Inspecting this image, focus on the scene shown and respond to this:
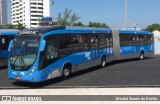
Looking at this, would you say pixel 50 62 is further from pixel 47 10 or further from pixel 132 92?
pixel 47 10

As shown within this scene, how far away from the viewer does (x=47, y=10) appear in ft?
482

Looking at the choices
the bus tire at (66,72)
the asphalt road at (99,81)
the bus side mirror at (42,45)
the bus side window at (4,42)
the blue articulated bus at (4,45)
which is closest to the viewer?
the bus side mirror at (42,45)

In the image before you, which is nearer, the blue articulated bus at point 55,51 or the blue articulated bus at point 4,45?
the blue articulated bus at point 55,51

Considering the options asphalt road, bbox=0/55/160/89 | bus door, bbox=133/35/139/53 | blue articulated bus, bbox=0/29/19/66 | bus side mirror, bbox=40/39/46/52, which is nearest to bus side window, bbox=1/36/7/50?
blue articulated bus, bbox=0/29/19/66

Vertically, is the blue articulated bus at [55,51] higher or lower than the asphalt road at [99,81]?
higher

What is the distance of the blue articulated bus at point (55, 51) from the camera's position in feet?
44.1

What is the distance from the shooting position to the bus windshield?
13.5 m

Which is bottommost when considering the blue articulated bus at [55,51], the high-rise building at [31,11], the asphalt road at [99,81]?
the asphalt road at [99,81]

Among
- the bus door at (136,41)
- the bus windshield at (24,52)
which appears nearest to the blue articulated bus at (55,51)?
the bus windshield at (24,52)

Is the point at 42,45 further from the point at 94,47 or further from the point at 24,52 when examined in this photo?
the point at 94,47

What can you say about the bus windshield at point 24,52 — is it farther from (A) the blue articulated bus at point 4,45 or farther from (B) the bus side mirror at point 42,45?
(A) the blue articulated bus at point 4,45

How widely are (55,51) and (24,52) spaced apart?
1586 millimetres

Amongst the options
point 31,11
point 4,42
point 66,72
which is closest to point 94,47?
point 66,72

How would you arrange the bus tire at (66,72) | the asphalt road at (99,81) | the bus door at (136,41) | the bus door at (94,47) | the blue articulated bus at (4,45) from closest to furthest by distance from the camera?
the asphalt road at (99,81)
the bus tire at (66,72)
the bus door at (94,47)
the blue articulated bus at (4,45)
the bus door at (136,41)
